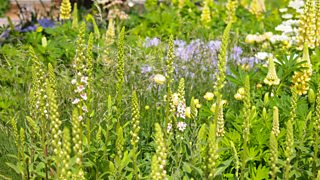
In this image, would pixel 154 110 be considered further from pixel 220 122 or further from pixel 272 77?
pixel 220 122

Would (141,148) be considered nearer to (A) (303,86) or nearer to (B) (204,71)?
(A) (303,86)

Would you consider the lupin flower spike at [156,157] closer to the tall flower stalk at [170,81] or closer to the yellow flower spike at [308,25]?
the tall flower stalk at [170,81]

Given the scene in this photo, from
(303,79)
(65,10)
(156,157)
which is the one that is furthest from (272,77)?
(65,10)

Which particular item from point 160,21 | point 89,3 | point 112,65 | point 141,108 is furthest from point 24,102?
point 89,3

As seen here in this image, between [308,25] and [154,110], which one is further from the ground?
[308,25]

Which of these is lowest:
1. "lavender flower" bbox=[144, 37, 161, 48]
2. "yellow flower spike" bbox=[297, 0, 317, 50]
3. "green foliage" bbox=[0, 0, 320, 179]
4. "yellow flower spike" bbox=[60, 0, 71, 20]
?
"green foliage" bbox=[0, 0, 320, 179]

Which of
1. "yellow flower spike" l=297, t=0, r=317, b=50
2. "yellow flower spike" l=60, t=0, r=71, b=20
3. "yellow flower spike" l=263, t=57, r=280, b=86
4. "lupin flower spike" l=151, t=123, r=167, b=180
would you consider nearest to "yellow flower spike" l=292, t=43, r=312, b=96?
"yellow flower spike" l=263, t=57, r=280, b=86

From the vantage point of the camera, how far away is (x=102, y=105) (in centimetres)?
488

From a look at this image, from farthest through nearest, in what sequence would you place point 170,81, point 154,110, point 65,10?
point 65,10 → point 154,110 → point 170,81

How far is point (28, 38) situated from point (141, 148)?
10.6ft

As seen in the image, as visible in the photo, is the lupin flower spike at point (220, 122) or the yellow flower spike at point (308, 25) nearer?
the lupin flower spike at point (220, 122)

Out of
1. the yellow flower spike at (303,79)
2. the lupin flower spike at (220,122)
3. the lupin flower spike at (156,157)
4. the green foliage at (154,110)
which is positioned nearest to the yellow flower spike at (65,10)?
the green foliage at (154,110)

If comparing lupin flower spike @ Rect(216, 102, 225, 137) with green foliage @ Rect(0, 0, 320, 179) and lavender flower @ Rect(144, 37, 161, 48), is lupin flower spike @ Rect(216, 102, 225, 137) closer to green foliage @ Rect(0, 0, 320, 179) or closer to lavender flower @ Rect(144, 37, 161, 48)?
green foliage @ Rect(0, 0, 320, 179)

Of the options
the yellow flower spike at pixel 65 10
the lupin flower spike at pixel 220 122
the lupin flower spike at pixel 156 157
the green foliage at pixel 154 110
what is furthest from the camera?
the yellow flower spike at pixel 65 10
